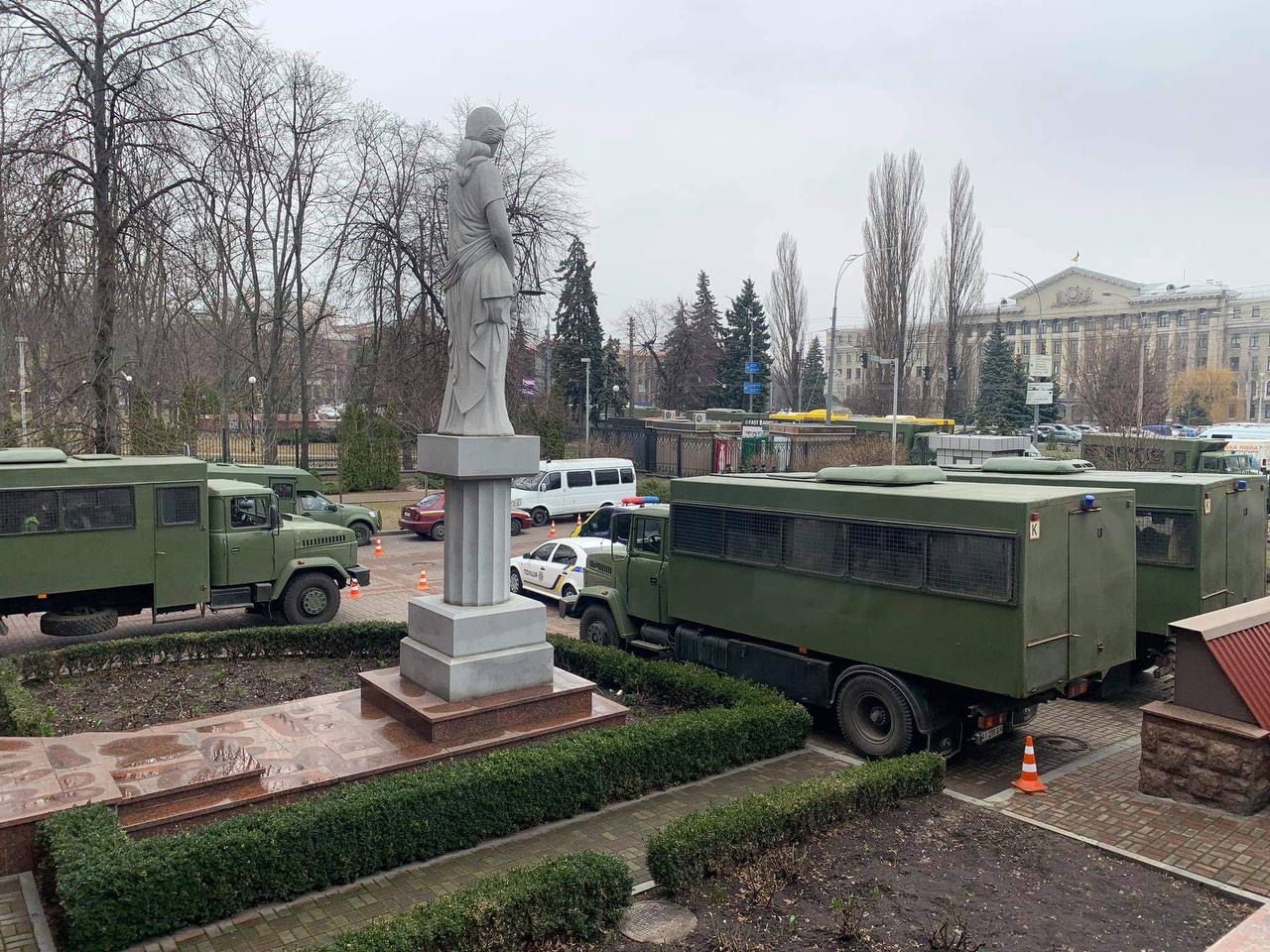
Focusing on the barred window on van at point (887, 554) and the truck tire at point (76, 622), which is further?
the truck tire at point (76, 622)

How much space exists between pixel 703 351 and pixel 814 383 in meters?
22.7

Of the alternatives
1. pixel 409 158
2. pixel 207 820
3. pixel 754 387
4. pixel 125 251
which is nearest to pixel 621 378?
pixel 754 387

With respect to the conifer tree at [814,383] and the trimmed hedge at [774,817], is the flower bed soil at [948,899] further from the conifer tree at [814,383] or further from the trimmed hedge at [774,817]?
the conifer tree at [814,383]

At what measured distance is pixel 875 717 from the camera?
965 cm

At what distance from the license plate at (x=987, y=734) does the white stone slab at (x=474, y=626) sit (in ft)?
15.1

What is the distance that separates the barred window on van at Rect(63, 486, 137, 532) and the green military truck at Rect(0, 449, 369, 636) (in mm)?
13

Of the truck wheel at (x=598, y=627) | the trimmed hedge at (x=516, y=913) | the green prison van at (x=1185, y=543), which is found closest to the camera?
the trimmed hedge at (x=516, y=913)

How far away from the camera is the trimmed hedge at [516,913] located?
5113mm

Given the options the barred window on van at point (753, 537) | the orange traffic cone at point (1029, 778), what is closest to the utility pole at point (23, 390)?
the barred window on van at point (753, 537)

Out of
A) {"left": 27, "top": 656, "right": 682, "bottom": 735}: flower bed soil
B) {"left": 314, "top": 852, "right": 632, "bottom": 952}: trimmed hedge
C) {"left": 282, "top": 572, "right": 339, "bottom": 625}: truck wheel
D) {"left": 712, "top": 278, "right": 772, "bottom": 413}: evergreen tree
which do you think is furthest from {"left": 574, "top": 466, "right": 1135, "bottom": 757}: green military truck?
{"left": 712, "top": 278, "right": 772, "bottom": 413}: evergreen tree

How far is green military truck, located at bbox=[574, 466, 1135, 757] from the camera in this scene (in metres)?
8.52

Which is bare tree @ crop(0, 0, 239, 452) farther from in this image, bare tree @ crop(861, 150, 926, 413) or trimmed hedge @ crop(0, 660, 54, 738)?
bare tree @ crop(861, 150, 926, 413)

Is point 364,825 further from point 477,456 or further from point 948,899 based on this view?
point 948,899

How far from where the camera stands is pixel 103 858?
→ 5.75 m
